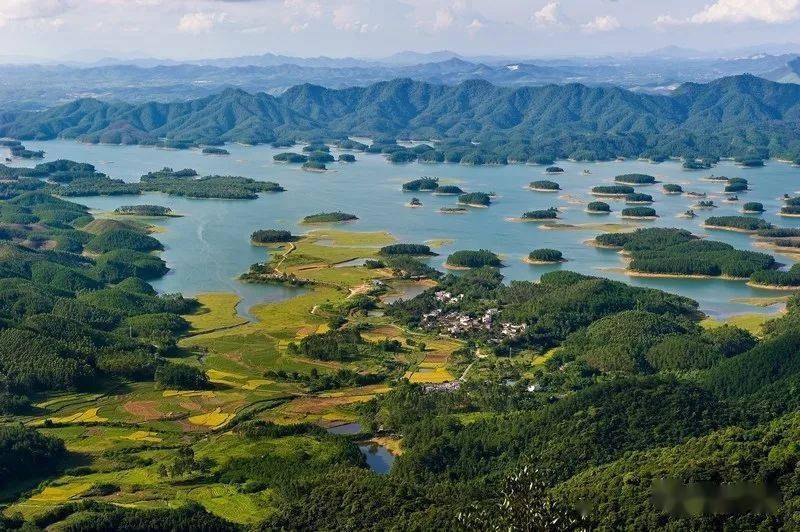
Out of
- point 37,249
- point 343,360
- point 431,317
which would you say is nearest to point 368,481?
point 343,360

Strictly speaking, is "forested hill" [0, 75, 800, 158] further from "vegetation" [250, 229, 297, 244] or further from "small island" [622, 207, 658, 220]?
"vegetation" [250, 229, 297, 244]

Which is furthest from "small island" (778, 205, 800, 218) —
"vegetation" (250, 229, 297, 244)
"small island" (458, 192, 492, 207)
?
"vegetation" (250, 229, 297, 244)

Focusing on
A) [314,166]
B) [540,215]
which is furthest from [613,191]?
[314,166]

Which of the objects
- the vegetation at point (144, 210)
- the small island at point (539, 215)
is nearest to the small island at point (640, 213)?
the small island at point (539, 215)

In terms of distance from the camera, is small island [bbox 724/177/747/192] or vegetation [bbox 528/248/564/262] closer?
vegetation [bbox 528/248/564/262]

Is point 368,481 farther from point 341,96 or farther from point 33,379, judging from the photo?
point 341,96

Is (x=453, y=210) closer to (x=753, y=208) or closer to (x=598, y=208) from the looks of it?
(x=598, y=208)

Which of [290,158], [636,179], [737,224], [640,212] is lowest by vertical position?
[290,158]
